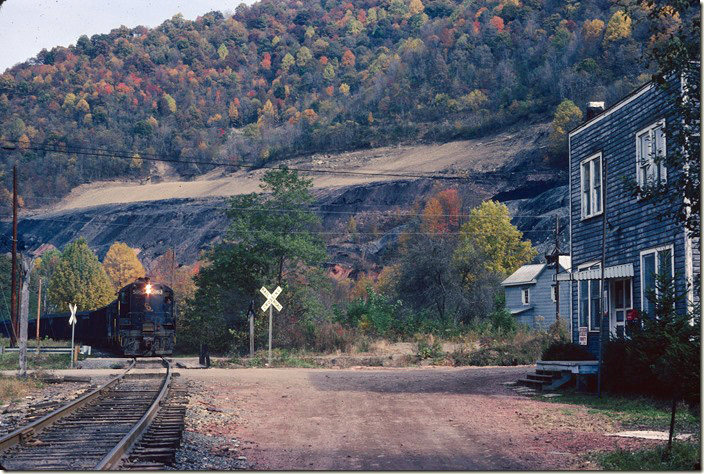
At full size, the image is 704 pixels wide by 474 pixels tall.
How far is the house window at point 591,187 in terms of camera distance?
76.4ft

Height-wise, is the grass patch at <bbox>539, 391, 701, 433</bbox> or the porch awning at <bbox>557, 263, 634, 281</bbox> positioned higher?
the porch awning at <bbox>557, 263, 634, 281</bbox>

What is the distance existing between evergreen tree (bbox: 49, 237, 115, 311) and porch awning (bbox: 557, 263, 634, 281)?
70.8 metres

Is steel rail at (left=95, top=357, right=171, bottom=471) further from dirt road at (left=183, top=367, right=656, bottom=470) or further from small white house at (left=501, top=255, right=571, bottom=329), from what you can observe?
small white house at (left=501, top=255, right=571, bottom=329)

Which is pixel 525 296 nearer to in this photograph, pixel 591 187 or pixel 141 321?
pixel 141 321

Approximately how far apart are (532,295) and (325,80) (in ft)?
397

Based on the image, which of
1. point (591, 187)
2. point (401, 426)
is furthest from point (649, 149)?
point (401, 426)

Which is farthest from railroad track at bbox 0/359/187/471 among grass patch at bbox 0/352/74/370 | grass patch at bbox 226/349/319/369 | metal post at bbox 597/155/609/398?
grass patch at bbox 0/352/74/370

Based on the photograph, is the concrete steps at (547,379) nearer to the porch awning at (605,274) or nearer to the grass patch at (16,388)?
the porch awning at (605,274)

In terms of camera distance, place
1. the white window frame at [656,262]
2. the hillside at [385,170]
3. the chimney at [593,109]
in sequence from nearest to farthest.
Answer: the white window frame at [656,262] → the chimney at [593,109] → the hillside at [385,170]

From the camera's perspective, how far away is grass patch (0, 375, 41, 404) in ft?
64.6

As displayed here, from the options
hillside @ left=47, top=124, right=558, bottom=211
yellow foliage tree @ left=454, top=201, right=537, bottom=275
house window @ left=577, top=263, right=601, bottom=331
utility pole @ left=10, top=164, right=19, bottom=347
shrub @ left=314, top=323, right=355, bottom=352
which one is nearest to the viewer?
house window @ left=577, top=263, right=601, bottom=331

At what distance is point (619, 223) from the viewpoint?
21.8m

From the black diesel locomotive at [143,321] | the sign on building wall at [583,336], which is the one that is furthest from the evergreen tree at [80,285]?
the sign on building wall at [583,336]

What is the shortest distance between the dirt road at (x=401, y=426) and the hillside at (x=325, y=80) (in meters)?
67.0
